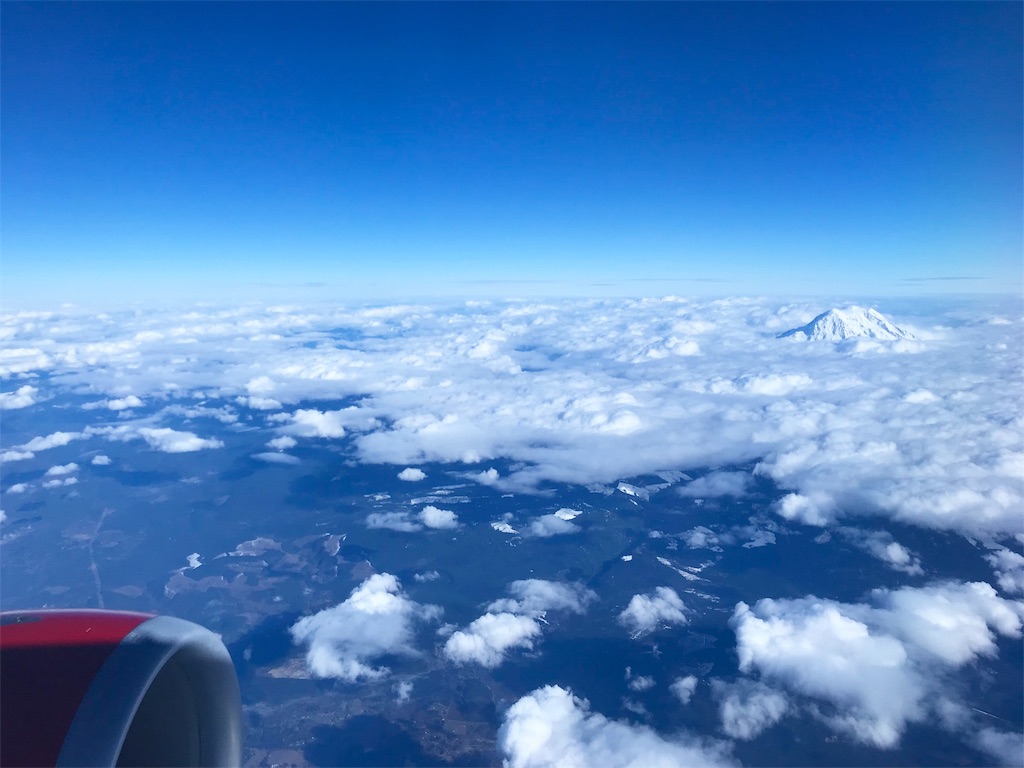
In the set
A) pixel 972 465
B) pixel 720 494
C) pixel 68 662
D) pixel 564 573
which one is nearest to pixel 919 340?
pixel 972 465

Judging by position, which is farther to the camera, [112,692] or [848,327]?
[848,327]

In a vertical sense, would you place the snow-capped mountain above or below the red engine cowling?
below

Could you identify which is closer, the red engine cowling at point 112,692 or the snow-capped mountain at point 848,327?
the red engine cowling at point 112,692

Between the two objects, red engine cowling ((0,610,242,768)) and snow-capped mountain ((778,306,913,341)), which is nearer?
red engine cowling ((0,610,242,768))

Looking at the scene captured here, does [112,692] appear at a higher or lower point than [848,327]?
higher

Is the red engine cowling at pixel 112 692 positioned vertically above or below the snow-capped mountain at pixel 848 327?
above
